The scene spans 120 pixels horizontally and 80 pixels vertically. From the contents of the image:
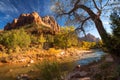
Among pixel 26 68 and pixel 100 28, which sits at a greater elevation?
pixel 100 28

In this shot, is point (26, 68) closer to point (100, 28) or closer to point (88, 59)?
point (88, 59)

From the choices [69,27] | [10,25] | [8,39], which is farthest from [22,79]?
[10,25]

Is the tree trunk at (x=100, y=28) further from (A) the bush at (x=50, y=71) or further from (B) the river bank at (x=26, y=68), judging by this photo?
(B) the river bank at (x=26, y=68)

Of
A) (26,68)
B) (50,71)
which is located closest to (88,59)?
(26,68)

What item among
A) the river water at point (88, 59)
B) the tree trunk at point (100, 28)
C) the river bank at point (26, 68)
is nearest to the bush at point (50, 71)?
the river bank at point (26, 68)

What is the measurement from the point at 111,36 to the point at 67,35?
8.59ft

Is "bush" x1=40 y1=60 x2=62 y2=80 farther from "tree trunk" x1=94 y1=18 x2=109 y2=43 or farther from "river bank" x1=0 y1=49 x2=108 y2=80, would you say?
"tree trunk" x1=94 y1=18 x2=109 y2=43

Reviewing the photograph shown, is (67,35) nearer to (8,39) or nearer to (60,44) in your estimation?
(8,39)

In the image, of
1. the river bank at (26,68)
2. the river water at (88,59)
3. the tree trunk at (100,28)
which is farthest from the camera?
the river water at (88,59)

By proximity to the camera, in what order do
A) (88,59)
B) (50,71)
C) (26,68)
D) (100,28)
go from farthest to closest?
(88,59) < (26,68) < (100,28) < (50,71)

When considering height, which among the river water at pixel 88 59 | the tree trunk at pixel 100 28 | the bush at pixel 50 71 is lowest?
the river water at pixel 88 59

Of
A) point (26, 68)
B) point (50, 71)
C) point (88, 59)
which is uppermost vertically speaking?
point (50, 71)

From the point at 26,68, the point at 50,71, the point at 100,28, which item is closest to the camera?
the point at 50,71

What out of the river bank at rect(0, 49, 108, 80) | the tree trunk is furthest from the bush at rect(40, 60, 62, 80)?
the tree trunk
